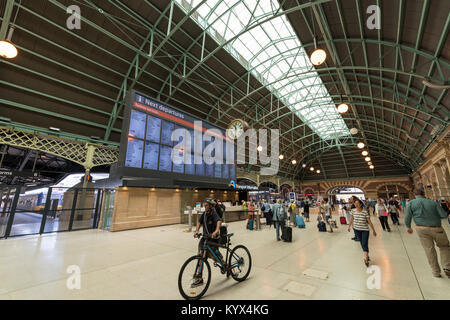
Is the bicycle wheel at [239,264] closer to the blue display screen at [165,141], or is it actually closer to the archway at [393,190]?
the blue display screen at [165,141]

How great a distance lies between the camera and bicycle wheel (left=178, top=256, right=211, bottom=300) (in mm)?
3380

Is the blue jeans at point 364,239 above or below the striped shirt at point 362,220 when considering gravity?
below

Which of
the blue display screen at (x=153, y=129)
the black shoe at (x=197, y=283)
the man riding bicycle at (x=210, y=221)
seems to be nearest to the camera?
the black shoe at (x=197, y=283)

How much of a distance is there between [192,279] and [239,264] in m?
Result: 1.16

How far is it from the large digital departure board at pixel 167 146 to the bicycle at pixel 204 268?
29.6 ft

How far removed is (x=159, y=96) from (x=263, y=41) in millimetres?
10194

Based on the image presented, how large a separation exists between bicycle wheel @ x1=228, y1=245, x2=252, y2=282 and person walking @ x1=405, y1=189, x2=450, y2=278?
3953 mm

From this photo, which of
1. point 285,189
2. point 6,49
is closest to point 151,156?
point 6,49

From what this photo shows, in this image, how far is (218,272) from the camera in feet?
15.5

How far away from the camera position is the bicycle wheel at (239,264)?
4.15 m
